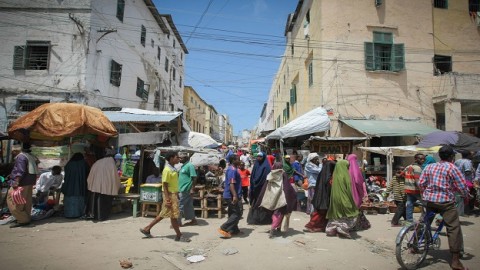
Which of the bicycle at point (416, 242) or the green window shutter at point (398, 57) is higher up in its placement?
the green window shutter at point (398, 57)

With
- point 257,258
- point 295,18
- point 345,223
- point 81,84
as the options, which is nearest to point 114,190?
point 257,258

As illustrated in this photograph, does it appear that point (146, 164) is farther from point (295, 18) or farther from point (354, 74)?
point (295, 18)

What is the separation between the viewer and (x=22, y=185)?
→ 6.44 meters

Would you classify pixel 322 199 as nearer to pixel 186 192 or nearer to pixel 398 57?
pixel 186 192

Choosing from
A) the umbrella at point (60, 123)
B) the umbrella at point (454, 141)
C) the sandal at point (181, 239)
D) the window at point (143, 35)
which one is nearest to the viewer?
the sandal at point (181, 239)

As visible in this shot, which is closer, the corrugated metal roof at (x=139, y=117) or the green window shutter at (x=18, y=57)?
the corrugated metal roof at (x=139, y=117)

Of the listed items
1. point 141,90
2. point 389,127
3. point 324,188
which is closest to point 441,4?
point 389,127

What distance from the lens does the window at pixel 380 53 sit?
14.0m

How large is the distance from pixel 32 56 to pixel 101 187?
11.4 meters

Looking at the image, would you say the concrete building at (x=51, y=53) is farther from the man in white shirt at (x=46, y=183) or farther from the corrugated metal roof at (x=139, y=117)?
the man in white shirt at (x=46, y=183)

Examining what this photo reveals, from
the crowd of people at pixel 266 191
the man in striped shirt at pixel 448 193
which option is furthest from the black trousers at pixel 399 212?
the man in striped shirt at pixel 448 193

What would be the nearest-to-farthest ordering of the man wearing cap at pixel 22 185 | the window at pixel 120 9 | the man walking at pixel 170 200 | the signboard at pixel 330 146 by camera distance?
the man walking at pixel 170 200
the man wearing cap at pixel 22 185
the signboard at pixel 330 146
the window at pixel 120 9

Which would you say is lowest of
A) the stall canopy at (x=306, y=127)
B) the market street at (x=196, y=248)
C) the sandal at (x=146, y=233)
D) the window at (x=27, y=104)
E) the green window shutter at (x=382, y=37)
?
the market street at (x=196, y=248)

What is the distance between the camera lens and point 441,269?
4340 mm
